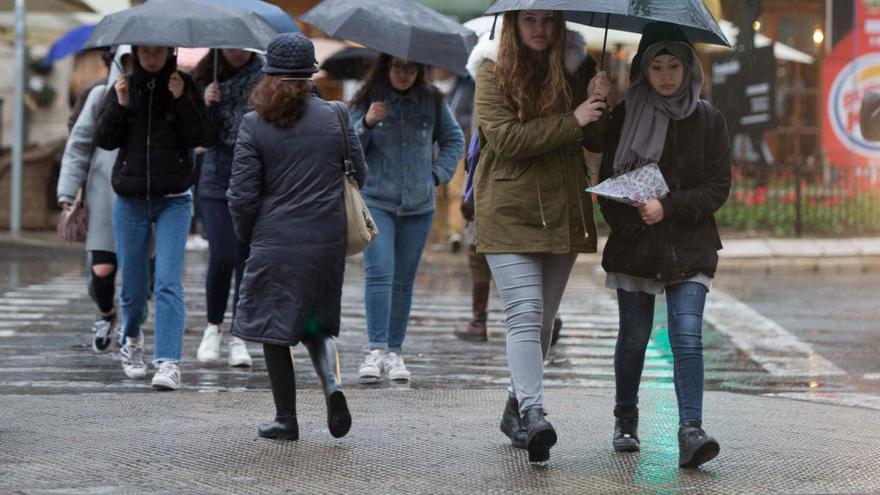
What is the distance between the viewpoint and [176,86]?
26.3ft

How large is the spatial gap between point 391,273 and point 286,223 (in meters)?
2.10

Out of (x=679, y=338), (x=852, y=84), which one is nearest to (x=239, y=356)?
(x=679, y=338)

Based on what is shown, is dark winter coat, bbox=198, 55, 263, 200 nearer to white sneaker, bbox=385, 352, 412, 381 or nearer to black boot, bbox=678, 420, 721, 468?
white sneaker, bbox=385, 352, 412, 381

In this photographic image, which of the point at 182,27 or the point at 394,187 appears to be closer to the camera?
the point at 182,27

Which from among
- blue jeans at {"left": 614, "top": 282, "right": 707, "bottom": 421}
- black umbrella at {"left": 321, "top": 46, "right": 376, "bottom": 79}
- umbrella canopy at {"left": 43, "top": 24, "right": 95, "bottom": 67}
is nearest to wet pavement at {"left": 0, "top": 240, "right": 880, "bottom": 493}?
blue jeans at {"left": 614, "top": 282, "right": 707, "bottom": 421}

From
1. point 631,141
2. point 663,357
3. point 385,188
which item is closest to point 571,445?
point 631,141

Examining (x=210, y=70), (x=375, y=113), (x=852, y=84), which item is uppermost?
(x=210, y=70)

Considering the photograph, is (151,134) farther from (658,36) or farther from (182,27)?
(658,36)

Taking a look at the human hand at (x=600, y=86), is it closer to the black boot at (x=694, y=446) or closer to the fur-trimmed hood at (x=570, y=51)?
the fur-trimmed hood at (x=570, y=51)

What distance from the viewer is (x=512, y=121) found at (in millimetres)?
6016

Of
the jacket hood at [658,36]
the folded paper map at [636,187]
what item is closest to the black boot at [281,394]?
the folded paper map at [636,187]

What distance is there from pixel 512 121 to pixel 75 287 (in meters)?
8.68

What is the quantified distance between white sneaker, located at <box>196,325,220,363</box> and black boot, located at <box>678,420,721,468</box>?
3971 millimetres

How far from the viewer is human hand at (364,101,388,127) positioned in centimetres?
827
